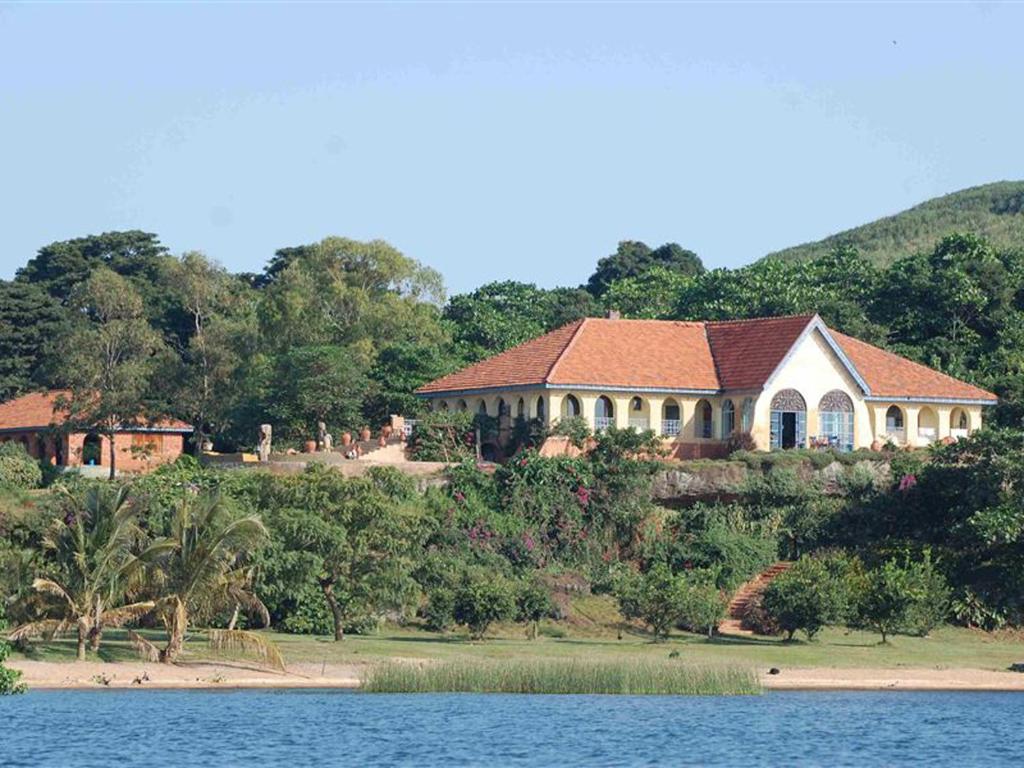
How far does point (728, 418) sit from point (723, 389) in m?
1.11

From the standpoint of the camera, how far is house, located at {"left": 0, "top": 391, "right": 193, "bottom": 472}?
8000 centimetres

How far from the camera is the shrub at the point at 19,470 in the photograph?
6769 cm

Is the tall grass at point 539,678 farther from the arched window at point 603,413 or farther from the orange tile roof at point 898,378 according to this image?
the orange tile roof at point 898,378

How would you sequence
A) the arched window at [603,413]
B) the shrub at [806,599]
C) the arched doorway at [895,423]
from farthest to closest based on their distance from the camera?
the arched doorway at [895,423] < the arched window at [603,413] < the shrub at [806,599]

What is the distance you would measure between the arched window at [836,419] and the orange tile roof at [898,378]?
1.04 m

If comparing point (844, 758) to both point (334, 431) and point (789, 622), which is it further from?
point (334, 431)

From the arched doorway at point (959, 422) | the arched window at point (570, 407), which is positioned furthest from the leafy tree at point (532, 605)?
the arched doorway at point (959, 422)

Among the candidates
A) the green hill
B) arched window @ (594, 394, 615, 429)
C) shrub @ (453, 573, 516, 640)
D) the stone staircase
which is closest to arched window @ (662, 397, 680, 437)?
arched window @ (594, 394, 615, 429)

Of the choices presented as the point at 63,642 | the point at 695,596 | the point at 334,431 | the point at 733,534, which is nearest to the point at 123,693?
the point at 63,642

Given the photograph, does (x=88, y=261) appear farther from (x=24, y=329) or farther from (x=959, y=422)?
(x=959, y=422)

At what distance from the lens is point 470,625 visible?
55.4 meters

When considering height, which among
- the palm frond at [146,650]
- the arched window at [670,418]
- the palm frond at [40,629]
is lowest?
the palm frond at [146,650]

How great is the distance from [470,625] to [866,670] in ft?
33.0

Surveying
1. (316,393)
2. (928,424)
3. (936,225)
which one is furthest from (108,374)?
(936,225)
